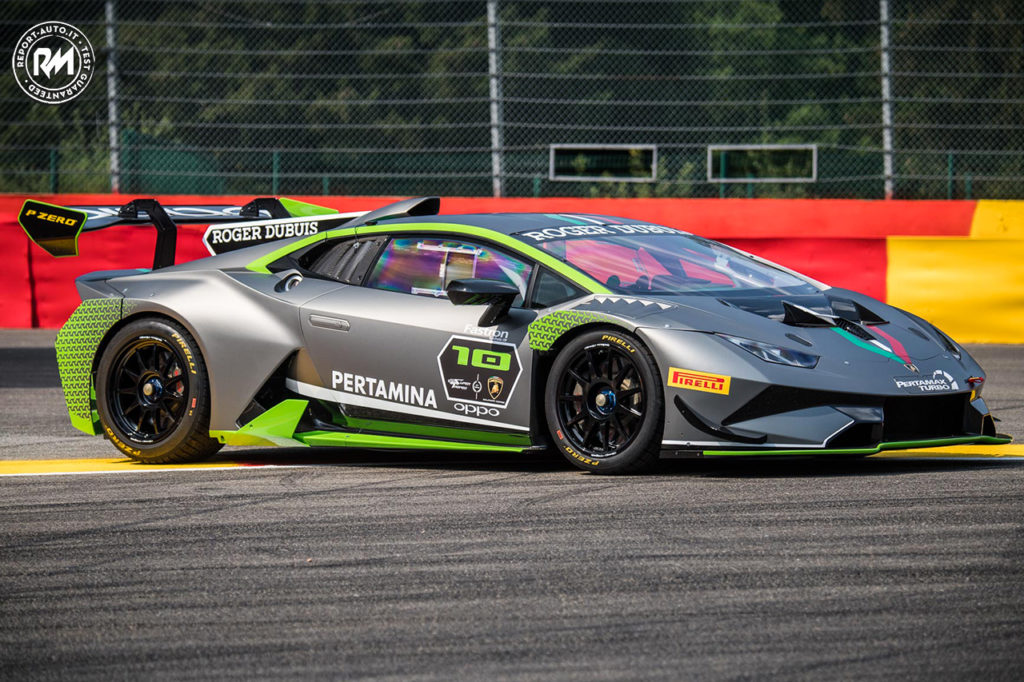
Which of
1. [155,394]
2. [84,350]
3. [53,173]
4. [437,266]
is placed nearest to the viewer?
[437,266]

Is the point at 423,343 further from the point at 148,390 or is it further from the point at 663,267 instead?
the point at 148,390

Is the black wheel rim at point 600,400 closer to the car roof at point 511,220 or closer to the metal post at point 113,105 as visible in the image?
the car roof at point 511,220

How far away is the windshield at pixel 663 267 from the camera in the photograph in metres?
6.64

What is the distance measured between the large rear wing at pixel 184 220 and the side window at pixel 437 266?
664 mm

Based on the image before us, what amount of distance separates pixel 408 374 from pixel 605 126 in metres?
9.55

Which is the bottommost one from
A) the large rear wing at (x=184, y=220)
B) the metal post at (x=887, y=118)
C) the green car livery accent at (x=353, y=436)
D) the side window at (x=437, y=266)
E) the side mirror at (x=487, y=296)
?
the green car livery accent at (x=353, y=436)

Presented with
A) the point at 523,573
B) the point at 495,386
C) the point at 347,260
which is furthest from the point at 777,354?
the point at 347,260

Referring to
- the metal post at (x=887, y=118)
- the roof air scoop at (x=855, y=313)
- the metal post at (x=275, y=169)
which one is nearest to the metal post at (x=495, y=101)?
the metal post at (x=275, y=169)

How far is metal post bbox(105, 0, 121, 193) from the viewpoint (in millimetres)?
14961

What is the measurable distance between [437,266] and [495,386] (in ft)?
2.46

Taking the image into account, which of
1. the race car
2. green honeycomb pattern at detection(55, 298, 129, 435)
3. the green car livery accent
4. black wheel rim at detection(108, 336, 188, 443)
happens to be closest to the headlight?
the race car

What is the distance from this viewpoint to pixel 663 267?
22.4 ft

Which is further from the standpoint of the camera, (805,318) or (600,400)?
(805,318)

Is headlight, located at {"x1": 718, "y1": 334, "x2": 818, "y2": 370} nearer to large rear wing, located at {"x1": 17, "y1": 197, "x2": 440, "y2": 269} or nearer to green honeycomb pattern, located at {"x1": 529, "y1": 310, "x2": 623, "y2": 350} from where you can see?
green honeycomb pattern, located at {"x1": 529, "y1": 310, "x2": 623, "y2": 350}
